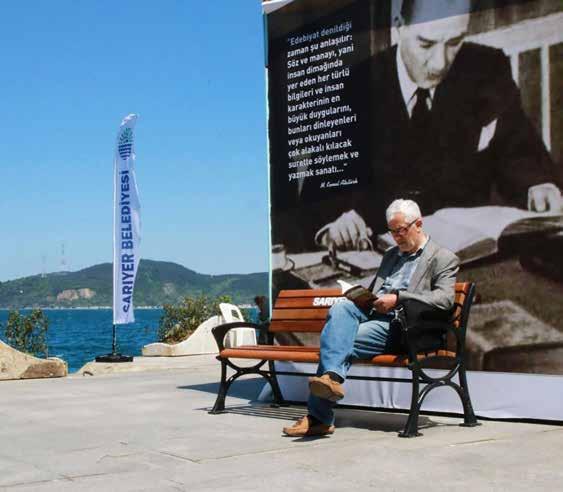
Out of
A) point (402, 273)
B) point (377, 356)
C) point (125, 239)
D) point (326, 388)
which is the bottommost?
point (326, 388)

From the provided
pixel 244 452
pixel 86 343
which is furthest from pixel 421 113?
pixel 86 343

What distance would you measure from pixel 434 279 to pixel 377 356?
0.58 m

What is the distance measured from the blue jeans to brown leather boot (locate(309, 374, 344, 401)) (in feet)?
0.30

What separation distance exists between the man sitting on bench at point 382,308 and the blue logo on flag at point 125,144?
9556 millimetres

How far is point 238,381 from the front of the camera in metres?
9.51

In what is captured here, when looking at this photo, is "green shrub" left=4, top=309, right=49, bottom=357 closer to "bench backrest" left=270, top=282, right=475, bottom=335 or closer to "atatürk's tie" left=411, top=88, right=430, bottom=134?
"bench backrest" left=270, top=282, right=475, bottom=335

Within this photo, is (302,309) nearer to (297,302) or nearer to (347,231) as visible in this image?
(297,302)

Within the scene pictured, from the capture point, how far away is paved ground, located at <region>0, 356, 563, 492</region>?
4.13 m

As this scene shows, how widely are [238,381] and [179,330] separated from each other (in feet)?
33.7

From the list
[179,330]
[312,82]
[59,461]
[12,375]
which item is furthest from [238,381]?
[179,330]

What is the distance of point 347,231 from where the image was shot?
23.3 feet

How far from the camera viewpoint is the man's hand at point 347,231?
698cm

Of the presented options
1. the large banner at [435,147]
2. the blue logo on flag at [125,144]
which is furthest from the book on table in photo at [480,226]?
the blue logo on flag at [125,144]

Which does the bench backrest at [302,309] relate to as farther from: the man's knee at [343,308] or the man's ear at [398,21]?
the man's ear at [398,21]
